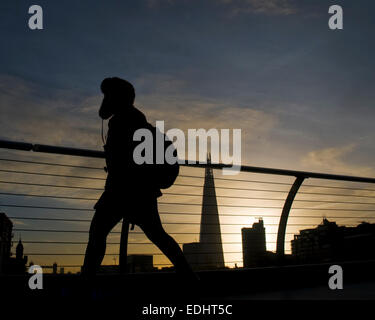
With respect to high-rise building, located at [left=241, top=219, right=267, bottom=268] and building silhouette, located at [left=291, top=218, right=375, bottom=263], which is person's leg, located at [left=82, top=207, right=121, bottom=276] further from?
building silhouette, located at [left=291, top=218, right=375, bottom=263]

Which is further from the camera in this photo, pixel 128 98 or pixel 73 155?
pixel 73 155

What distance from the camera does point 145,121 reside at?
295 centimetres

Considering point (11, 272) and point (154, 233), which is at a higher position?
point (154, 233)

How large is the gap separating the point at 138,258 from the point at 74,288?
28.5 inches

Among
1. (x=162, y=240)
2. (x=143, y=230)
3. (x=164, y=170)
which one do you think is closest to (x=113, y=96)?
(x=164, y=170)

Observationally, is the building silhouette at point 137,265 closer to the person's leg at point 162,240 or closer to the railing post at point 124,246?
the railing post at point 124,246

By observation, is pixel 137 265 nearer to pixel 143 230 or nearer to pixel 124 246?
pixel 124 246

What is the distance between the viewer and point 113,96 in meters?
2.95

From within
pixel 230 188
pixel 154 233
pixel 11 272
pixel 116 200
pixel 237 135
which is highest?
pixel 237 135

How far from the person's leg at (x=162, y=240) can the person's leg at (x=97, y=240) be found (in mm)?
245

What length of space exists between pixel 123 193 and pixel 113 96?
71cm

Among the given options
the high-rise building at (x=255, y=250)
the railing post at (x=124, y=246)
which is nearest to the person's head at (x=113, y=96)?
the railing post at (x=124, y=246)
